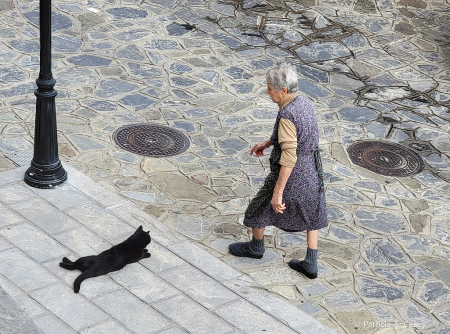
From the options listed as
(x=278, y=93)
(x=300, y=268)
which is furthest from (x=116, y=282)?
(x=278, y=93)

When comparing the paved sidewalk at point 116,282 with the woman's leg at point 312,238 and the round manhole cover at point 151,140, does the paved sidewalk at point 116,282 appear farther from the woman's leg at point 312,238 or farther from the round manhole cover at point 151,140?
the round manhole cover at point 151,140

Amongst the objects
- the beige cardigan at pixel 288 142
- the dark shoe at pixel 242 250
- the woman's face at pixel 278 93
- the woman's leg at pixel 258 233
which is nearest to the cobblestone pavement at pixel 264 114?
the dark shoe at pixel 242 250

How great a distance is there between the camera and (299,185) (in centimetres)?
573

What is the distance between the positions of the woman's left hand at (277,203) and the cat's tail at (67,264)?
1.68 meters

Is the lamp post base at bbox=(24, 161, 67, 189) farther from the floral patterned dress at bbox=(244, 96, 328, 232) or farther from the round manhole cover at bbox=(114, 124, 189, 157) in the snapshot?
the floral patterned dress at bbox=(244, 96, 328, 232)

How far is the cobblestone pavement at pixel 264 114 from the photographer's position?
621 cm

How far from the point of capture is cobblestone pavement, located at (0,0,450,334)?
20.4ft

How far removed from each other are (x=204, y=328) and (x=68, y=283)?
3.77 ft

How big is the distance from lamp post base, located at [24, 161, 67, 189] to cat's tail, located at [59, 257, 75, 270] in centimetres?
126

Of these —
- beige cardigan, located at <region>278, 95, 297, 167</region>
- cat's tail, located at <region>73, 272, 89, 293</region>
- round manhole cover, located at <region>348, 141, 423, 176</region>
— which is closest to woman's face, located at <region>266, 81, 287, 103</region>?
beige cardigan, located at <region>278, 95, 297, 167</region>

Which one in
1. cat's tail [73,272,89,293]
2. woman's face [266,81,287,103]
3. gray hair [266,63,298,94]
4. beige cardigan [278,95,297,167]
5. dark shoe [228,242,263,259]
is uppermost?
gray hair [266,63,298,94]

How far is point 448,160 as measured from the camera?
27.7 feet

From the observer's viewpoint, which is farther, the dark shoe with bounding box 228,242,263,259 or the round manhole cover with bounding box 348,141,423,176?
the round manhole cover with bounding box 348,141,423,176

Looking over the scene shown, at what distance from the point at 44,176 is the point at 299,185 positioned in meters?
2.53
